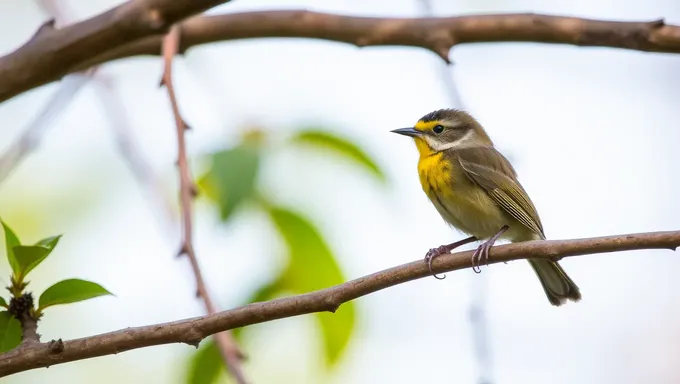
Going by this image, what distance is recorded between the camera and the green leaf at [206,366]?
127 inches

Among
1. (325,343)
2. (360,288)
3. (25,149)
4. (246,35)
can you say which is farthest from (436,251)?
(25,149)

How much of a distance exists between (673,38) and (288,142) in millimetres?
1550

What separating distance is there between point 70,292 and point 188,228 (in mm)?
523

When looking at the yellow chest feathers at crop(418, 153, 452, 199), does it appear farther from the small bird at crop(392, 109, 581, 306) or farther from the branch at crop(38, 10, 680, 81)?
the branch at crop(38, 10, 680, 81)

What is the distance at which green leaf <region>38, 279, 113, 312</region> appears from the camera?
2.38 m

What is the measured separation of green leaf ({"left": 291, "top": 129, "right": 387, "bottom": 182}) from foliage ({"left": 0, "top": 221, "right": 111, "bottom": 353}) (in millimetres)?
1343

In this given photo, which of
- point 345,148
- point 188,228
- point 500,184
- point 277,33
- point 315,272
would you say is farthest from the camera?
point 500,184

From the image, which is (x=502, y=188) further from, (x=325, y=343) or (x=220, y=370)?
(x=220, y=370)

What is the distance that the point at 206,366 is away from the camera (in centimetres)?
323

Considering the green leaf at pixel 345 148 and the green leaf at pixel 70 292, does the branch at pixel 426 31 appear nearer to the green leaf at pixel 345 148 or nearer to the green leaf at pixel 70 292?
the green leaf at pixel 345 148

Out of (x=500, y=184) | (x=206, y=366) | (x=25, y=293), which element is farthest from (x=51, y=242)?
(x=500, y=184)

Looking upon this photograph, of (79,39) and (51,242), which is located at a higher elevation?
(79,39)

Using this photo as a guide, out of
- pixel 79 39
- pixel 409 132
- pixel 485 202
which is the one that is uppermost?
pixel 79 39

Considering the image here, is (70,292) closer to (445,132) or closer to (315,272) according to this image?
(315,272)
